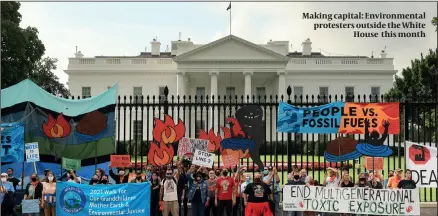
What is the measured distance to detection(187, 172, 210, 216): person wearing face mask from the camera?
1099 centimetres

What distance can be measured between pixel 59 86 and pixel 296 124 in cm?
5499

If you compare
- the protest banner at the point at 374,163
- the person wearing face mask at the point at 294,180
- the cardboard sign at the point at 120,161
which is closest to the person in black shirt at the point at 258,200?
the person wearing face mask at the point at 294,180

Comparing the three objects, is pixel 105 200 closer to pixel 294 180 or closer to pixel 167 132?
pixel 167 132

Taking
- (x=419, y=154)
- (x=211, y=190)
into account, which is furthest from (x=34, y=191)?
(x=419, y=154)

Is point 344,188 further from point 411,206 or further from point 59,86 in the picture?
point 59,86

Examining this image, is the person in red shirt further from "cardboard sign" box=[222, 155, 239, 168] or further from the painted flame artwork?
the painted flame artwork

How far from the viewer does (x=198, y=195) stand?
36.4 ft

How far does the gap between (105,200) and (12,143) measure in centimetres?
364

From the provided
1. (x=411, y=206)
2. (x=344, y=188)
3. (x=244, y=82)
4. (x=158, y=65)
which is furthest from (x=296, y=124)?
(x=158, y=65)

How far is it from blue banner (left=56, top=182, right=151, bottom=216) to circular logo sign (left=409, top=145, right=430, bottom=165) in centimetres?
607

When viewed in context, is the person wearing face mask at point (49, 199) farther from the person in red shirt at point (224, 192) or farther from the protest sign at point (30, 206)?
the person in red shirt at point (224, 192)

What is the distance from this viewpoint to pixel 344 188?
10.4 metres

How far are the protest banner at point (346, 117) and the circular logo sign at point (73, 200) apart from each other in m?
5.04

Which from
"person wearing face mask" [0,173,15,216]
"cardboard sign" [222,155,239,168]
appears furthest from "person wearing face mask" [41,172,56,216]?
"cardboard sign" [222,155,239,168]
